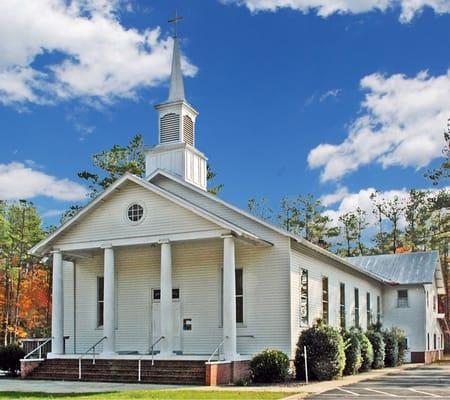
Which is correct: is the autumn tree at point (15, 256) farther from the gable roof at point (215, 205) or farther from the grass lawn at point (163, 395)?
the grass lawn at point (163, 395)

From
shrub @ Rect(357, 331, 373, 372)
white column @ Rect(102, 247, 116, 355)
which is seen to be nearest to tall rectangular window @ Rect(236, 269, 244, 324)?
white column @ Rect(102, 247, 116, 355)

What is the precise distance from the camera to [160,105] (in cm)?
2956

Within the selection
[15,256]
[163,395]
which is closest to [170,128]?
[163,395]

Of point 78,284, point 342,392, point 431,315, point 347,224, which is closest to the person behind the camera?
point 342,392

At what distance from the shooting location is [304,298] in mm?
26922

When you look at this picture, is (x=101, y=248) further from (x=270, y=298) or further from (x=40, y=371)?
(x=270, y=298)

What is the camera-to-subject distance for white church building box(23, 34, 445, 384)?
77.4 ft

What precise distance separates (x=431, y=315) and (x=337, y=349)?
21.7 meters

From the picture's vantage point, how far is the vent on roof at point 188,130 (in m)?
29.5

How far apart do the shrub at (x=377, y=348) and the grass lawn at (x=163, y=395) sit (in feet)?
45.0

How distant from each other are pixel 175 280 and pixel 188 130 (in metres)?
6.87

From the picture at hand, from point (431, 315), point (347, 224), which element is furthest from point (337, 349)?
point (347, 224)

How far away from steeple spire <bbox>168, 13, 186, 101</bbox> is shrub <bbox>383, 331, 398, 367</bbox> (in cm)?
1568

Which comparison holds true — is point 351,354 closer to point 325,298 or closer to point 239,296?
point 325,298
